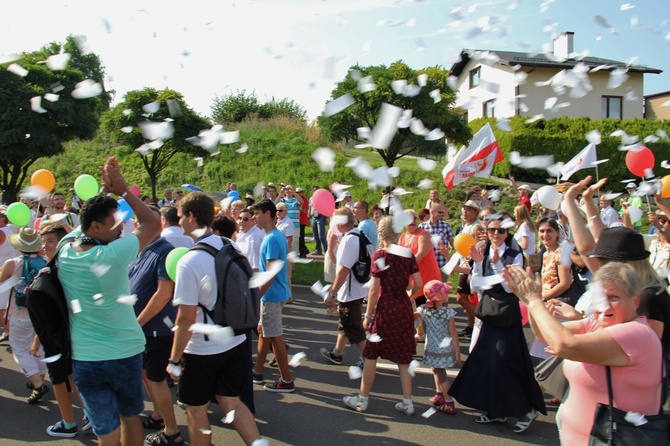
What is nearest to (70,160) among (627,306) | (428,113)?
(428,113)

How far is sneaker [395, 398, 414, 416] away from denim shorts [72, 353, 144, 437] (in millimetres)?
2285

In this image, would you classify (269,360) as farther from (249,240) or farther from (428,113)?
(428,113)

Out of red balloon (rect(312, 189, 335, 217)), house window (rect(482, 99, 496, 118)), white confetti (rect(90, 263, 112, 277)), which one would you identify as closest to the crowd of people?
white confetti (rect(90, 263, 112, 277))

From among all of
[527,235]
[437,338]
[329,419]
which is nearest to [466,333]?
[527,235]

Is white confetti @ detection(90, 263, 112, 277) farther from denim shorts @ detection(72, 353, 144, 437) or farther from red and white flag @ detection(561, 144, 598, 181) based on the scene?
red and white flag @ detection(561, 144, 598, 181)

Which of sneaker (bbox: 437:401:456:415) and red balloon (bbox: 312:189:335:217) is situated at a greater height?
red balloon (bbox: 312:189:335:217)

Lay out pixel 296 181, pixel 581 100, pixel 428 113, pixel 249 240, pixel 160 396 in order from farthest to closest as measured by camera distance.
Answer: pixel 581 100, pixel 296 181, pixel 428 113, pixel 249 240, pixel 160 396

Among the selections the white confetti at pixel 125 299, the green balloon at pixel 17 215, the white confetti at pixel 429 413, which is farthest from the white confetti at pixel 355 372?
the green balloon at pixel 17 215

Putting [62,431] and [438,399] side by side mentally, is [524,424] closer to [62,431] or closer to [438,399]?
[438,399]

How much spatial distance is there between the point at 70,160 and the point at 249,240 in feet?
90.1

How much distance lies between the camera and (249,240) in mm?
6102

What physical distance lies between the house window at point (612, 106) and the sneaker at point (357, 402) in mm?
30284

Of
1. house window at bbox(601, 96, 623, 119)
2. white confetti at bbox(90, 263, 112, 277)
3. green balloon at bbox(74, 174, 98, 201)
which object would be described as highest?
house window at bbox(601, 96, 623, 119)

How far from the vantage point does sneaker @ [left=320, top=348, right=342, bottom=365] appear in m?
6.05
